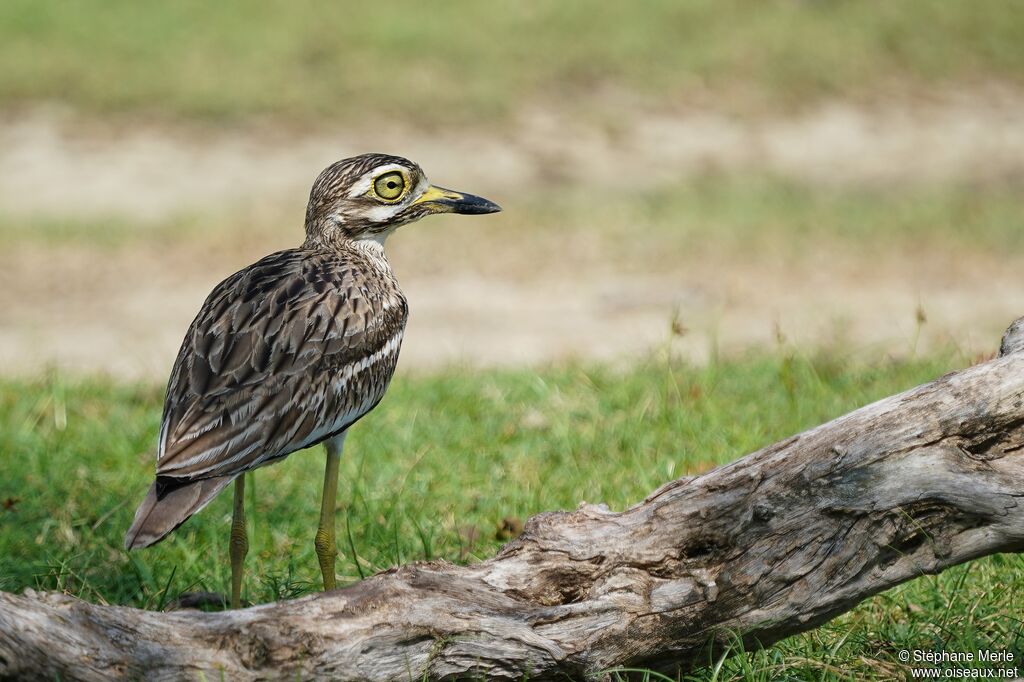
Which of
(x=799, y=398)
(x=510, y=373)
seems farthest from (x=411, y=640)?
(x=510, y=373)

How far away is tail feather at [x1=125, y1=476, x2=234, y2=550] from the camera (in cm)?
306

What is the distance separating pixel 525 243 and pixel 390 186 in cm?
677

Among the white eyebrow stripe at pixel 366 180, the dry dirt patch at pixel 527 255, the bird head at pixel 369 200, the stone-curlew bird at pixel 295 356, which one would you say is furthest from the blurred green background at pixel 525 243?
the white eyebrow stripe at pixel 366 180

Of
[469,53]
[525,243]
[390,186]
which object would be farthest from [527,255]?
[390,186]

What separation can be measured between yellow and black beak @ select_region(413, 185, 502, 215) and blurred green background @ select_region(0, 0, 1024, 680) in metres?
1.07

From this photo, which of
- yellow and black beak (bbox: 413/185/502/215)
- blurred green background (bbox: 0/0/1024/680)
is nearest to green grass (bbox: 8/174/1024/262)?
blurred green background (bbox: 0/0/1024/680)

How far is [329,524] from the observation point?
12.3 feet

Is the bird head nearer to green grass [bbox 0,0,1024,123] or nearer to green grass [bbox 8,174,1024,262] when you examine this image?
green grass [bbox 8,174,1024,262]

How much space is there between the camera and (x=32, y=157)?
12.9 m

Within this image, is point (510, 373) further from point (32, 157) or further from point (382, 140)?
point (32, 157)

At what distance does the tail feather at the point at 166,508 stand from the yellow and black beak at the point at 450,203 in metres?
1.29

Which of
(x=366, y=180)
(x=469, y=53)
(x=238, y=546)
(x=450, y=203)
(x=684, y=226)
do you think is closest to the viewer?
(x=238, y=546)

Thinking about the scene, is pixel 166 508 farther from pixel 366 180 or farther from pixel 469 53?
pixel 469 53

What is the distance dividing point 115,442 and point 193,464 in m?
2.42
